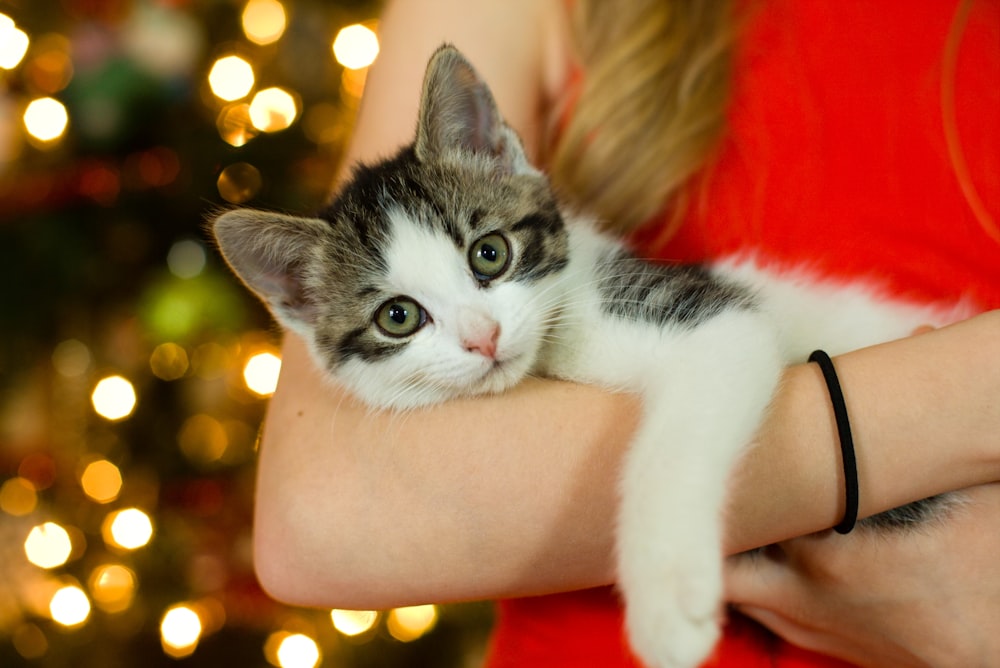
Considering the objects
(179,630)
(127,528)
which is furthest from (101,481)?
(179,630)

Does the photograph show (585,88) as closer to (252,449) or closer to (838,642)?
(838,642)

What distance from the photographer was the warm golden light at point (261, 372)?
176 centimetres

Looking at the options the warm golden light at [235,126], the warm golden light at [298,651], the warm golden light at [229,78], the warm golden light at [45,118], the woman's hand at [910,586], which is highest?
the warm golden light at [229,78]

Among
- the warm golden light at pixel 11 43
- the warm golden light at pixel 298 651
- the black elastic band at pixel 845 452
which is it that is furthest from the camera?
the warm golden light at pixel 298 651

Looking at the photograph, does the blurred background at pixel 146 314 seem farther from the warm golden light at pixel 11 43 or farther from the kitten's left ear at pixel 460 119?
the kitten's left ear at pixel 460 119

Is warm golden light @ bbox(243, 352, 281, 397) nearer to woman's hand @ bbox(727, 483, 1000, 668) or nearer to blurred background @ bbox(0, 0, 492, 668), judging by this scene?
blurred background @ bbox(0, 0, 492, 668)

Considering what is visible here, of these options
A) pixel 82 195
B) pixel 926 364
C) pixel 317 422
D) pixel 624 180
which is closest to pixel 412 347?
pixel 317 422

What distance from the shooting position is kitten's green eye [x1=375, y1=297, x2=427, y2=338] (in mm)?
940

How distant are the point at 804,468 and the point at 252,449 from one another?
1487 millimetres

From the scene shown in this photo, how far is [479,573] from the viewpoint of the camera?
765mm

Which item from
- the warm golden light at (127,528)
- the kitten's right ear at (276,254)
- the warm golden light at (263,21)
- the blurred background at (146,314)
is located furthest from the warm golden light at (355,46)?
the warm golden light at (127,528)

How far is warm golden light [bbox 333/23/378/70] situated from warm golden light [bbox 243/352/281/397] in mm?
753

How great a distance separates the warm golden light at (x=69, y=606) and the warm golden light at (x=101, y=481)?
0.75 feet

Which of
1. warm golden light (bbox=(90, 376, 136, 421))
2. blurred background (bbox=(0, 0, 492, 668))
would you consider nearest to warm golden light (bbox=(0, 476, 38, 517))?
blurred background (bbox=(0, 0, 492, 668))
